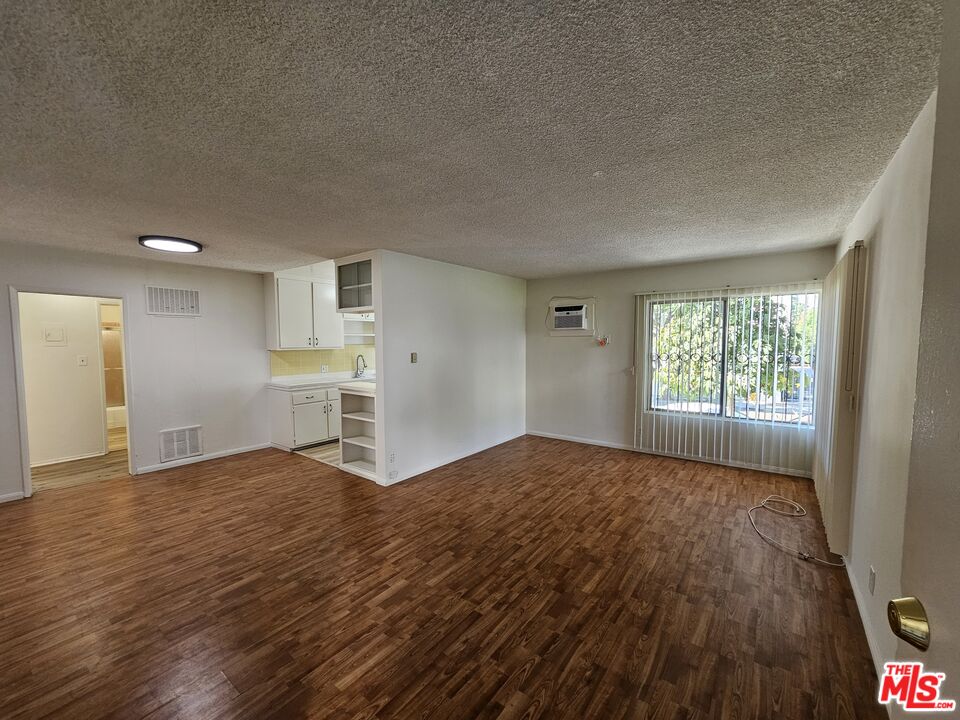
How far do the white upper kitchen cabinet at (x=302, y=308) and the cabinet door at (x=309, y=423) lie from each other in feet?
2.88

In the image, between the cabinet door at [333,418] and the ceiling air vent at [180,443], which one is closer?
the ceiling air vent at [180,443]

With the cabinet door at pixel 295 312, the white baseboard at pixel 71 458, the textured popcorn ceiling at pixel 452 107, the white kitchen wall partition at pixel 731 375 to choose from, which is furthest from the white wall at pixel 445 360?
the white baseboard at pixel 71 458

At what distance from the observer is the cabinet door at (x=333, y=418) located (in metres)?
5.75

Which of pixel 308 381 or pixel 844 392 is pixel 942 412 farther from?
pixel 308 381

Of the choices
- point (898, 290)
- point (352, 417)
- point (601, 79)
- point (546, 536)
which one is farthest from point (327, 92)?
point (352, 417)

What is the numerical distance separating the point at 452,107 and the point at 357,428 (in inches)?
158

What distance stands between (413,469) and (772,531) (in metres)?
3.26

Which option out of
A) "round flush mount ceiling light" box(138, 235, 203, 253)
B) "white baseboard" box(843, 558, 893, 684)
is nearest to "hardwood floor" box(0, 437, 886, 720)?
"white baseboard" box(843, 558, 893, 684)

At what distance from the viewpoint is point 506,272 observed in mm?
5422

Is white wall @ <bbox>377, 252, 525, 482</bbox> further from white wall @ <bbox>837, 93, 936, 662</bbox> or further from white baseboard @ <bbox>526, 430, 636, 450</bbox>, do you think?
white wall @ <bbox>837, 93, 936, 662</bbox>

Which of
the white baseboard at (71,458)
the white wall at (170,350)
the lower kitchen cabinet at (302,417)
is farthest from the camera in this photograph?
the lower kitchen cabinet at (302,417)

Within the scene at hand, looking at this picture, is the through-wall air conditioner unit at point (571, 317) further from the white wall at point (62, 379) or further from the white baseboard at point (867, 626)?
the white wall at point (62, 379)

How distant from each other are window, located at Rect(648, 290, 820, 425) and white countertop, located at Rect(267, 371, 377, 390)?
12.7 ft

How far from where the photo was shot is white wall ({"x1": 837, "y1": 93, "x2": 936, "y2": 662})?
5.21 ft
